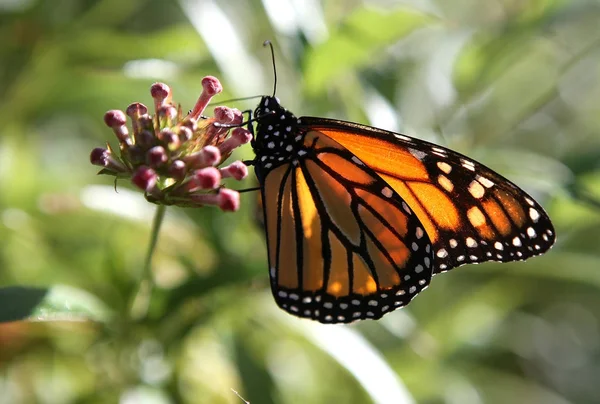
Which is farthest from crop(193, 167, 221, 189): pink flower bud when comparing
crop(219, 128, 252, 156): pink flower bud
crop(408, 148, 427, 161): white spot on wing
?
crop(408, 148, 427, 161): white spot on wing

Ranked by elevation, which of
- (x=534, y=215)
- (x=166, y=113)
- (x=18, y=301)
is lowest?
(x=18, y=301)

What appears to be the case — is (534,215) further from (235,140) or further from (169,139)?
(169,139)

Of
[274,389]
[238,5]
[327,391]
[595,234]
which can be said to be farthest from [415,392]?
[238,5]

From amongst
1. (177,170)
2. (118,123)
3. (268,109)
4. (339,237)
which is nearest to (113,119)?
(118,123)

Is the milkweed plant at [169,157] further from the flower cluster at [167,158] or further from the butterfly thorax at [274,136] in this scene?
the butterfly thorax at [274,136]

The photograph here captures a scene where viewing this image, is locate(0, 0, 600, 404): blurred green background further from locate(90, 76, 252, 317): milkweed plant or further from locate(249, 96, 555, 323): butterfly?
locate(90, 76, 252, 317): milkweed plant

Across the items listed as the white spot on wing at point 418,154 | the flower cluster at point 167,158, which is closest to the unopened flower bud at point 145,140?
the flower cluster at point 167,158
